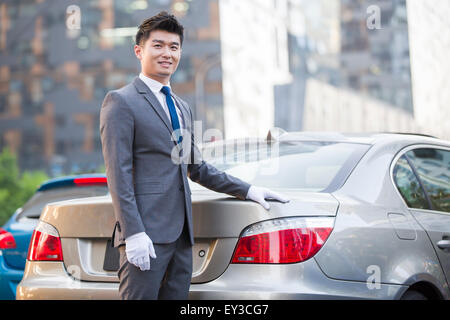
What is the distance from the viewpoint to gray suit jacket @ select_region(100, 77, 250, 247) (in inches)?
111

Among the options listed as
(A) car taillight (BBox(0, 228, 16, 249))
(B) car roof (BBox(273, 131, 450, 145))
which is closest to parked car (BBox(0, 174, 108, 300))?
(A) car taillight (BBox(0, 228, 16, 249))

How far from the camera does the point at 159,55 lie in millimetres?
3111

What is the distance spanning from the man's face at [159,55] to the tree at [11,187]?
1016 centimetres

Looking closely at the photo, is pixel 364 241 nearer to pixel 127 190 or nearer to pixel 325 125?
pixel 127 190

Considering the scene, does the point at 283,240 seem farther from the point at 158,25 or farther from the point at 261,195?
the point at 158,25

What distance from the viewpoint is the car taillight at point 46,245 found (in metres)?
3.46

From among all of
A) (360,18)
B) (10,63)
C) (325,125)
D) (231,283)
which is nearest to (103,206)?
(231,283)

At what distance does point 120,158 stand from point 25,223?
2770 millimetres

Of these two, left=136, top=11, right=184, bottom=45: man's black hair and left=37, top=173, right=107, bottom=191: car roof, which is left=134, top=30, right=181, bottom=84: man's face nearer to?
left=136, top=11, right=184, bottom=45: man's black hair

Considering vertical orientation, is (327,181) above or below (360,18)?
below

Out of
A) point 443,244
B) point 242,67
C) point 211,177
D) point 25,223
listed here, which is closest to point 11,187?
point 25,223

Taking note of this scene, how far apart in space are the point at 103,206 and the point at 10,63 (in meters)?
50.9

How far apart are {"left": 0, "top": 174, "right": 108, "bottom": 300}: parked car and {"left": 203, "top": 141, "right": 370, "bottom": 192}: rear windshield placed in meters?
1.70
